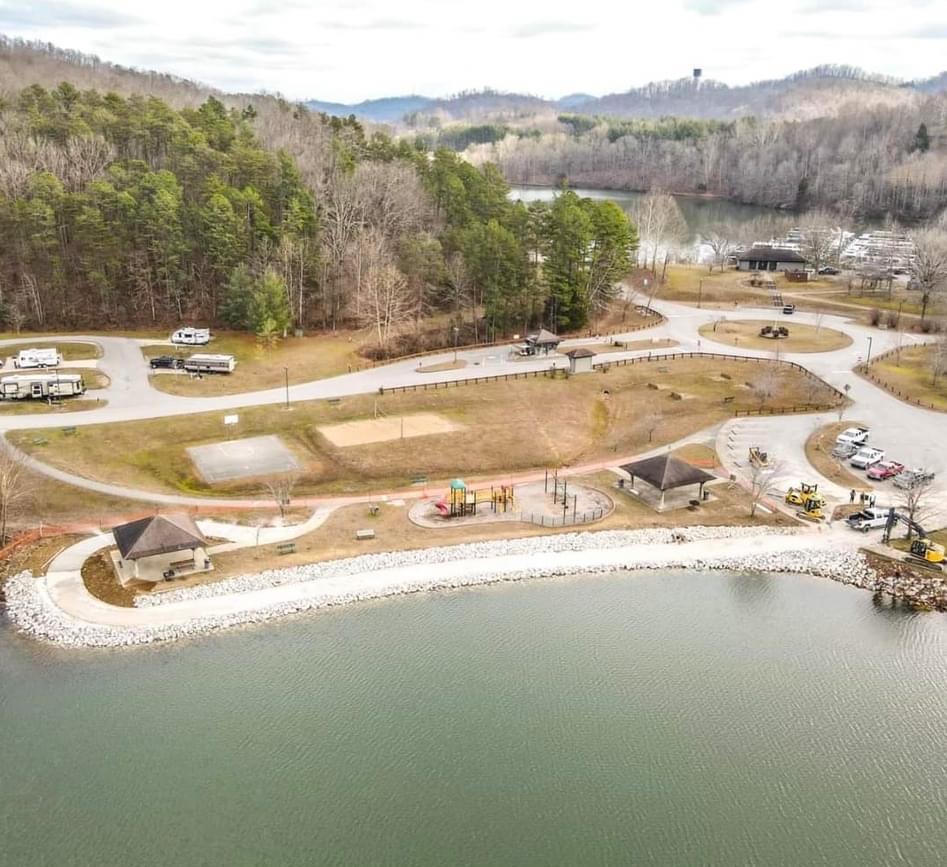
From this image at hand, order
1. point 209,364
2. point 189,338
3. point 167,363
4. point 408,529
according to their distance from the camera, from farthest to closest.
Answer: point 189,338
point 167,363
point 209,364
point 408,529

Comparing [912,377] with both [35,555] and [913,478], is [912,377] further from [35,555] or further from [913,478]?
[35,555]

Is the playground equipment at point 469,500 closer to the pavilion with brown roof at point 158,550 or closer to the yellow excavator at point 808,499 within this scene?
the pavilion with brown roof at point 158,550

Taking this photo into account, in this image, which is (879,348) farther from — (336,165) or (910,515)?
(336,165)

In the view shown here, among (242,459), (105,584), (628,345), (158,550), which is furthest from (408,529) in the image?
(628,345)

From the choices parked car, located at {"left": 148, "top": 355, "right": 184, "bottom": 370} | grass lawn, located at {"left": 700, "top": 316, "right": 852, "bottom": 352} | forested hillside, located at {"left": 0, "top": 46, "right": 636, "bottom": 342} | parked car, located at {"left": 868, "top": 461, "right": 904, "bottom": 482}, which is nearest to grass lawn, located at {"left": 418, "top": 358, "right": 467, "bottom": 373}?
forested hillside, located at {"left": 0, "top": 46, "right": 636, "bottom": 342}

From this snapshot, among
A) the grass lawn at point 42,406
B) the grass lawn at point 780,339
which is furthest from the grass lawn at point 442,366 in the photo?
the grass lawn at point 780,339

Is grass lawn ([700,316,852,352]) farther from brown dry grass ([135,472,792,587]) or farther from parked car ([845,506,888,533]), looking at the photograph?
parked car ([845,506,888,533])

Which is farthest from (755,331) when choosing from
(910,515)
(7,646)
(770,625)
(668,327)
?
(7,646)
